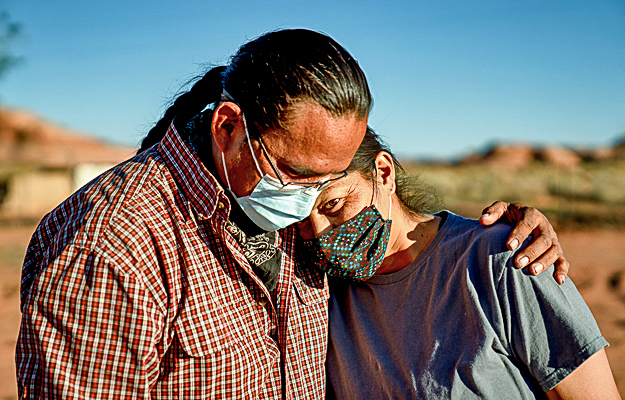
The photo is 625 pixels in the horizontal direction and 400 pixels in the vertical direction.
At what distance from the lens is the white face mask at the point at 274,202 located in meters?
1.97

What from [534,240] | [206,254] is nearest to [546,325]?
[534,240]

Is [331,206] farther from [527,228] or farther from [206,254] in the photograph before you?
[527,228]

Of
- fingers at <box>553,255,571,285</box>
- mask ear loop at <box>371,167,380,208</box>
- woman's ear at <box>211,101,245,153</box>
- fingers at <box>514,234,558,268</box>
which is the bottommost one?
fingers at <box>553,255,571,285</box>

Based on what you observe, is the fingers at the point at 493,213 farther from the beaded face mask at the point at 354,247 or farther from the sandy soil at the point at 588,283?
the sandy soil at the point at 588,283

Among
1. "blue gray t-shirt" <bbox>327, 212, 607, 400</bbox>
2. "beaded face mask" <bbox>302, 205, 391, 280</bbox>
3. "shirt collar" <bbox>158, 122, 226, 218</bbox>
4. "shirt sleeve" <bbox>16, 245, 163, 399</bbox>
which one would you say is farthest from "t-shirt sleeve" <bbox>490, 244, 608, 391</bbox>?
"shirt sleeve" <bbox>16, 245, 163, 399</bbox>

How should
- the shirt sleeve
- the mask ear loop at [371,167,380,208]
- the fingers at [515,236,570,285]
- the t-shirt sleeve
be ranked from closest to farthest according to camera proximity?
the shirt sleeve → the t-shirt sleeve → the fingers at [515,236,570,285] → the mask ear loop at [371,167,380,208]

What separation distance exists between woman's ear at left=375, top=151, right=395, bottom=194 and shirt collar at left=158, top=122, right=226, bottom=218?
33.1 inches

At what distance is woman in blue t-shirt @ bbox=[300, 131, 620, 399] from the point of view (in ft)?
6.12

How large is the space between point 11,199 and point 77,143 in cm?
4373

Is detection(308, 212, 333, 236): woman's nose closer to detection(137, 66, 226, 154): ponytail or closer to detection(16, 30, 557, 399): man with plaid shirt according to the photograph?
detection(16, 30, 557, 399): man with plaid shirt

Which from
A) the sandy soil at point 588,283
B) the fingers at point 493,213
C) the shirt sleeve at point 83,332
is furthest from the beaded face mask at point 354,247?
the sandy soil at point 588,283

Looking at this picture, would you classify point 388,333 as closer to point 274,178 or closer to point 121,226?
point 274,178

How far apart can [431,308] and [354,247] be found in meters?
0.40

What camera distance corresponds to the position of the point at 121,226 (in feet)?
5.41
